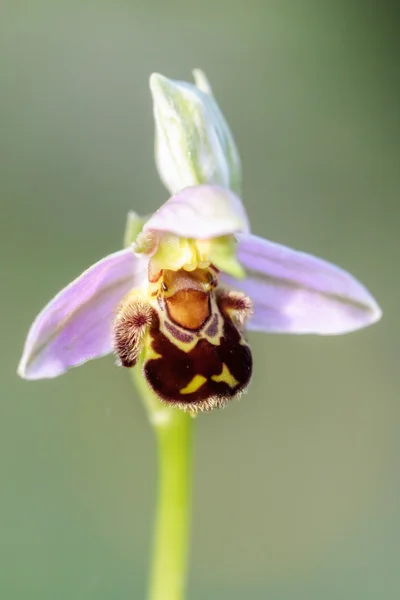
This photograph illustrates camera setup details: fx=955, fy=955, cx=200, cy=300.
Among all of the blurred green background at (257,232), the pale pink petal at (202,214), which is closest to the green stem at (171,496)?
the pale pink petal at (202,214)

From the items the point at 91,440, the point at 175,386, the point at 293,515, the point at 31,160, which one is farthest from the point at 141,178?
the point at 175,386

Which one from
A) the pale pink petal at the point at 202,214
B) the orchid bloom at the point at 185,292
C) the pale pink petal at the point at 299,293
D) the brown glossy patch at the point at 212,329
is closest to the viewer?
the pale pink petal at the point at 202,214

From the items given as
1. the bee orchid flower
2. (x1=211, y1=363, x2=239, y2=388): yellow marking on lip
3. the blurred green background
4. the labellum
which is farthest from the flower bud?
the blurred green background

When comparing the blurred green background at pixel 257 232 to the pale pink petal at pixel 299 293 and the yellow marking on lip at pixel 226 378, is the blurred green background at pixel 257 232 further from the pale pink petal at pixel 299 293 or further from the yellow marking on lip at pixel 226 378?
the yellow marking on lip at pixel 226 378

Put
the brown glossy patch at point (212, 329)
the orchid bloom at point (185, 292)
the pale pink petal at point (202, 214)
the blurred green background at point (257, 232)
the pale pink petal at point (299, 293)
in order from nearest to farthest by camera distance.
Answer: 1. the pale pink petal at point (202, 214)
2. the orchid bloom at point (185, 292)
3. the brown glossy patch at point (212, 329)
4. the pale pink petal at point (299, 293)
5. the blurred green background at point (257, 232)

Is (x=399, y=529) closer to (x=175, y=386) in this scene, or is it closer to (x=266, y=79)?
(x=175, y=386)

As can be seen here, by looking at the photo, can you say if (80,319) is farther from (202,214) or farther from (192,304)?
(202,214)

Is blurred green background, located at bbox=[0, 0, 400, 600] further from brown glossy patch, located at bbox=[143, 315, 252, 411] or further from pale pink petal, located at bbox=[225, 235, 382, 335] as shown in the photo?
brown glossy patch, located at bbox=[143, 315, 252, 411]
